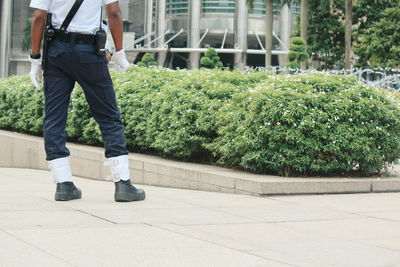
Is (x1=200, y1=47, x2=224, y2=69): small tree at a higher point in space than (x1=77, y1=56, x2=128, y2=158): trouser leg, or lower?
higher

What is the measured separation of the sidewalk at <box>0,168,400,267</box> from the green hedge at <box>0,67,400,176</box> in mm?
635

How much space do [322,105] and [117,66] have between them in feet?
7.85

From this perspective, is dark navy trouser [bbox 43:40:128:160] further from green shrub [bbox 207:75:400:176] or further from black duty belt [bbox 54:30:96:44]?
green shrub [bbox 207:75:400:176]

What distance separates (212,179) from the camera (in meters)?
7.60

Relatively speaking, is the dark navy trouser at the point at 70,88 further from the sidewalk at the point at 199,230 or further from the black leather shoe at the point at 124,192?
the sidewalk at the point at 199,230

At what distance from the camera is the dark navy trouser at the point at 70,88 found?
20.3 ft

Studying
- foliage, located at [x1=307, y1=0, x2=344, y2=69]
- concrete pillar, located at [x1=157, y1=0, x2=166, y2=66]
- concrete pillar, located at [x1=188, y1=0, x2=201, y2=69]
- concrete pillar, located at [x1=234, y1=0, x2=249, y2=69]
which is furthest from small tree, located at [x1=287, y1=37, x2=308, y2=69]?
concrete pillar, located at [x1=157, y1=0, x2=166, y2=66]

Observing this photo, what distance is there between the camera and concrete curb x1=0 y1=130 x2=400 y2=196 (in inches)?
283

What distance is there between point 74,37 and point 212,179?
87.0 inches

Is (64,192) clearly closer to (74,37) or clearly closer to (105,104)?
(105,104)

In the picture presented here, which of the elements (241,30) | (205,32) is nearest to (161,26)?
(205,32)

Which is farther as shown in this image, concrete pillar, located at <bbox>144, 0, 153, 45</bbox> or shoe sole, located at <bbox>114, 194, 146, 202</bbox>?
concrete pillar, located at <bbox>144, 0, 153, 45</bbox>

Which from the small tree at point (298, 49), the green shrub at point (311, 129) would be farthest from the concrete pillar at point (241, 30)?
the green shrub at point (311, 129)

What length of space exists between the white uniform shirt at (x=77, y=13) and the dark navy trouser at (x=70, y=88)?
0.45ft
